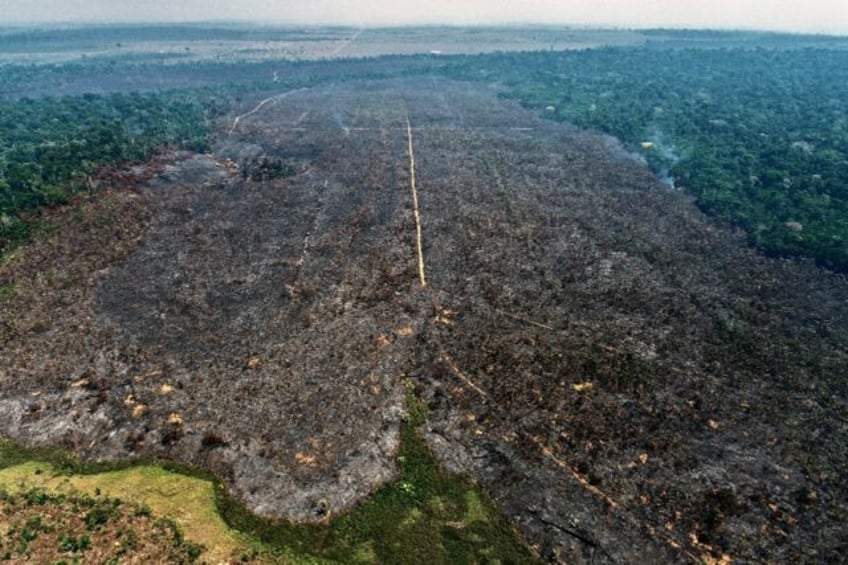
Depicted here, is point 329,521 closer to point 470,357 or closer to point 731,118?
point 470,357

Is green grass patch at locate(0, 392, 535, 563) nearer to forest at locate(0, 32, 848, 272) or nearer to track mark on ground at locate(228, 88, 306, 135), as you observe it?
forest at locate(0, 32, 848, 272)

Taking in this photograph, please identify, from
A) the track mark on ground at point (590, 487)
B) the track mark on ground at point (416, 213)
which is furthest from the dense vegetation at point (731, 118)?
the track mark on ground at point (590, 487)

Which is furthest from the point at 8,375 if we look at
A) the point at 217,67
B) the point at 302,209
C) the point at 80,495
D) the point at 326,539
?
the point at 217,67

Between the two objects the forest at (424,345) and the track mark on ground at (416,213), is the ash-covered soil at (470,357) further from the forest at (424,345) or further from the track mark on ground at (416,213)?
the track mark on ground at (416,213)

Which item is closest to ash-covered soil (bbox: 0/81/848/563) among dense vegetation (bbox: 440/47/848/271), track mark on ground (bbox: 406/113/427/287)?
track mark on ground (bbox: 406/113/427/287)

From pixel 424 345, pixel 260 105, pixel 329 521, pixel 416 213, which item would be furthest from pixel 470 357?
pixel 260 105

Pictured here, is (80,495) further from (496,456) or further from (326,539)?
(496,456)
